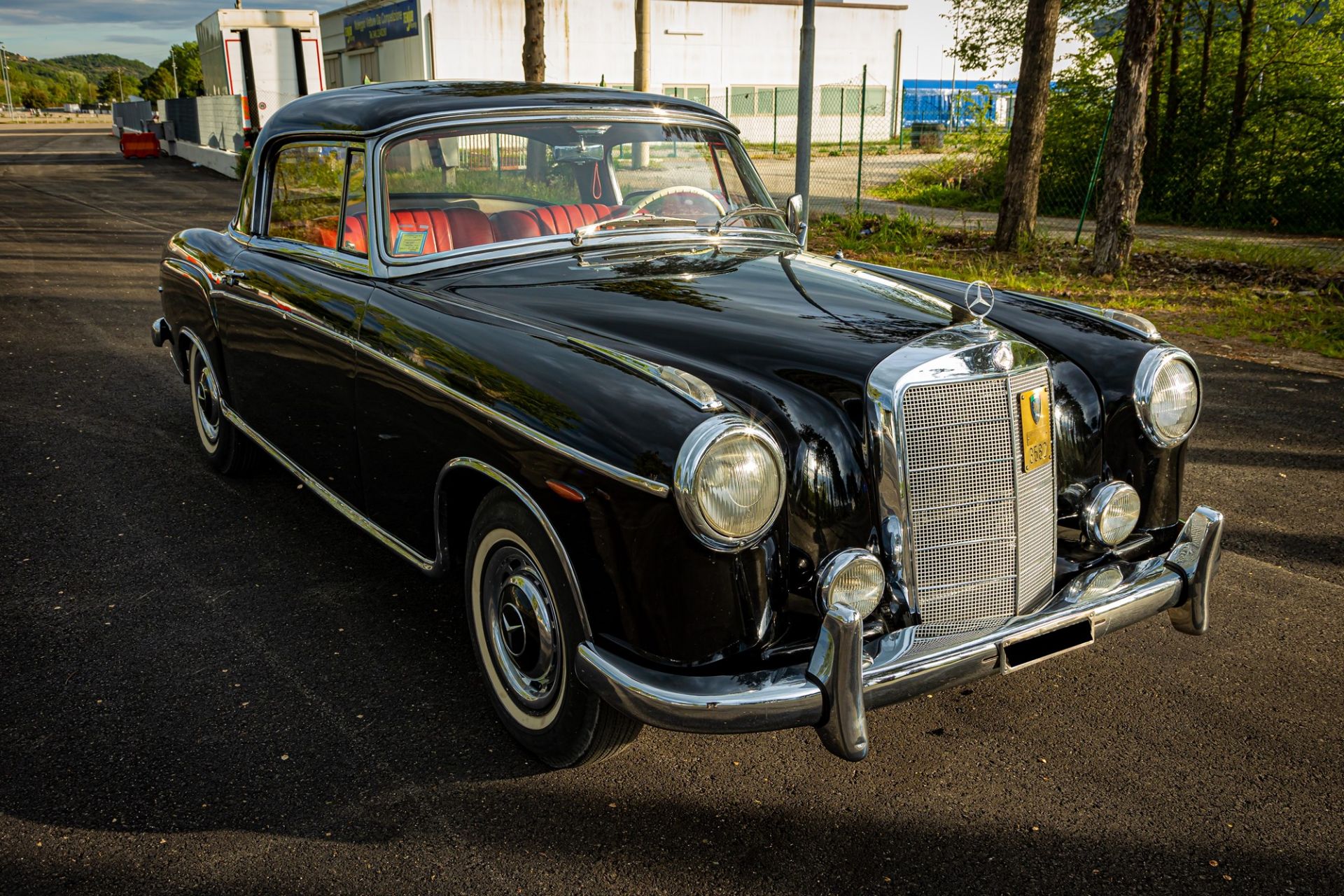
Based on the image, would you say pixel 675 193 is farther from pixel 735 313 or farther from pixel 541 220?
pixel 735 313

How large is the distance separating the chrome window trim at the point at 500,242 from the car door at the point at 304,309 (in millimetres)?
86

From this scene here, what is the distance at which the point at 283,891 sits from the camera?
2.38 m

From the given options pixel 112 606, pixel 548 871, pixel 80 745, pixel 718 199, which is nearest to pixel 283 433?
pixel 112 606

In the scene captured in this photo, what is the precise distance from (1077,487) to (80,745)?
9.27 feet

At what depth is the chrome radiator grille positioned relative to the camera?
8.48 ft

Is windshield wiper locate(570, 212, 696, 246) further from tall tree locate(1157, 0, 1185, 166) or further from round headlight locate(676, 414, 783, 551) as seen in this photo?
tall tree locate(1157, 0, 1185, 166)

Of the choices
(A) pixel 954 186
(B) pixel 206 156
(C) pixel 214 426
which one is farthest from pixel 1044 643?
(B) pixel 206 156

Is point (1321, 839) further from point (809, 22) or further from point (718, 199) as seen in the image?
point (809, 22)

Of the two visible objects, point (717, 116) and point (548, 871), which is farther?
point (717, 116)

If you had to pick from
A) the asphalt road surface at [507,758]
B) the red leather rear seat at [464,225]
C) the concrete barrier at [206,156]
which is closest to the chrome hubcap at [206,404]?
the asphalt road surface at [507,758]

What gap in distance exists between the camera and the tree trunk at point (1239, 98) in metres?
13.4

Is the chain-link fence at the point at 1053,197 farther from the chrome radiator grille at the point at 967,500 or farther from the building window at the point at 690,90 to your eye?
the building window at the point at 690,90

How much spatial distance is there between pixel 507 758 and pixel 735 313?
4.59ft

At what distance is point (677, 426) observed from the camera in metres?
2.34
